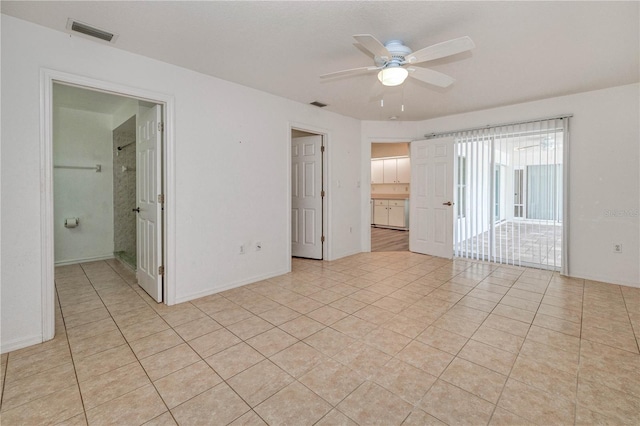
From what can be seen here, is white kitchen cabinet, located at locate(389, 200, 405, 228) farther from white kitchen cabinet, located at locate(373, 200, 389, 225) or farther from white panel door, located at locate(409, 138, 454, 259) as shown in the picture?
white panel door, located at locate(409, 138, 454, 259)

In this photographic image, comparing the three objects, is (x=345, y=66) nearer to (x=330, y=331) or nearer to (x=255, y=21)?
(x=255, y=21)

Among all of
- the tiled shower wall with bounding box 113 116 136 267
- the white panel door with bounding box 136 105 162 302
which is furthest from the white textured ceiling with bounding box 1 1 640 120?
the tiled shower wall with bounding box 113 116 136 267

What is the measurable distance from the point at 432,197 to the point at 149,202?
175 inches

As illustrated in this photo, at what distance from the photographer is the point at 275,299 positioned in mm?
3256

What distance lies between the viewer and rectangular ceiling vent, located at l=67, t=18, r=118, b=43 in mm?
2268

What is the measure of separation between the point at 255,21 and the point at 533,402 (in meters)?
3.11

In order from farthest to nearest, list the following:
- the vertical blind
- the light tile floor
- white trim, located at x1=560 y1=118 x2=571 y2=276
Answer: the vertical blind < white trim, located at x1=560 y1=118 x2=571 y2=276 < the light tile floor

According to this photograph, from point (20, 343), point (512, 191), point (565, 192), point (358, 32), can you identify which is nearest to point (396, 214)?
point (512, 191)

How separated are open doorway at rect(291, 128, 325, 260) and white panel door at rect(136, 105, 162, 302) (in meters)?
2.25

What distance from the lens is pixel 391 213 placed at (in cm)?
870

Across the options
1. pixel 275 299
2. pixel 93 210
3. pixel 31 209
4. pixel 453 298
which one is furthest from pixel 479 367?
pixel 93 210

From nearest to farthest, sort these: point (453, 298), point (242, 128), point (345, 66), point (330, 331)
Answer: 1. point (330, 331)
2. point (345, 66)
3. point (453, 298)
4. point (242, 128)

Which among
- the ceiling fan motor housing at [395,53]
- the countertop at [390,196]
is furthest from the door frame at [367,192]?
the ceiling fan motor housing at [395,53]

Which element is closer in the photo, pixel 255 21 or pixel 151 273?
pixel 255 21
